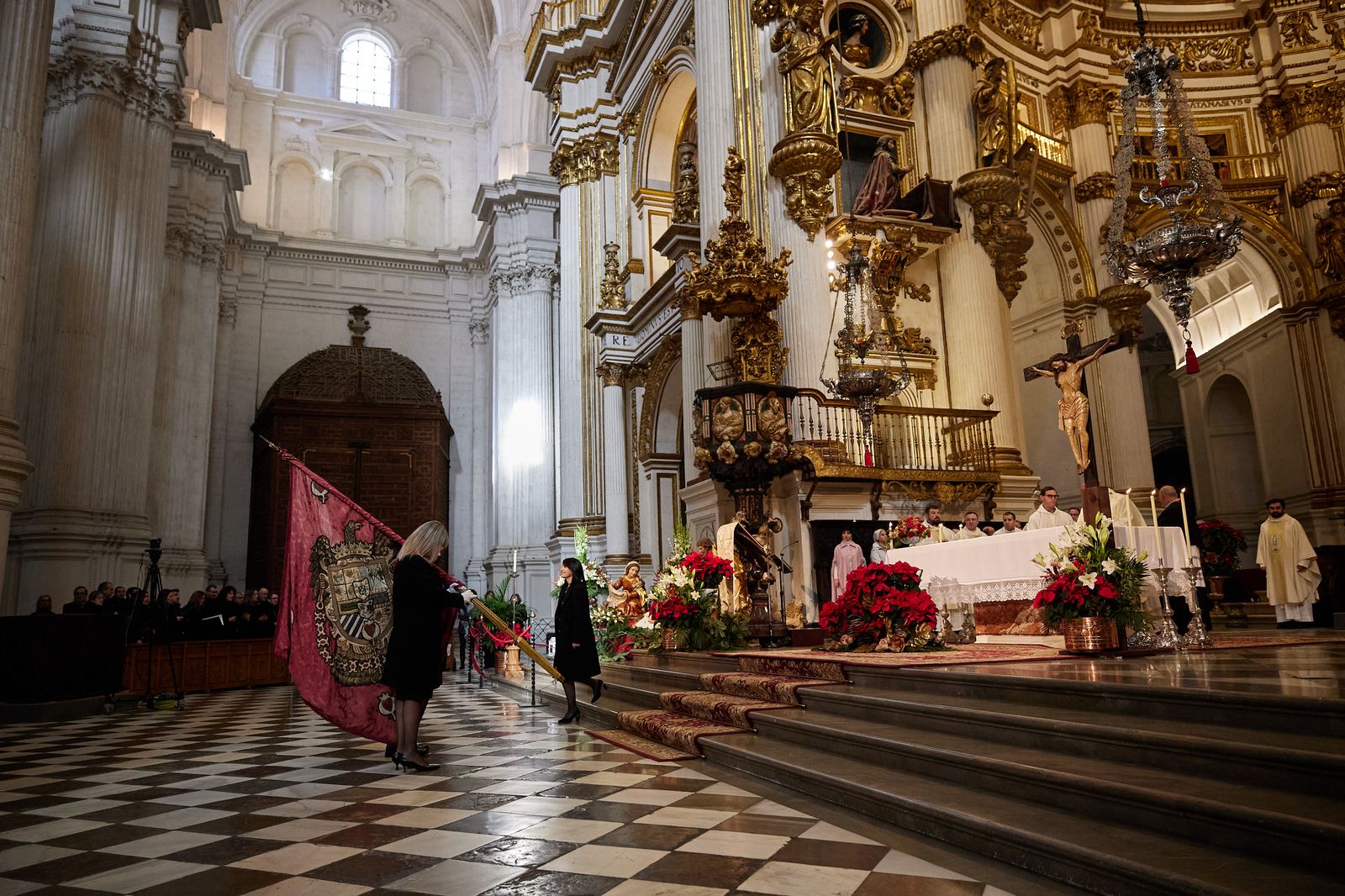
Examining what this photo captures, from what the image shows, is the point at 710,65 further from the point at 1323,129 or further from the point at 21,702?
the point at 1323,129

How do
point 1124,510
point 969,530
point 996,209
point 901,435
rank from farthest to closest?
point 996,209, point 901,435, point 969,530, point 1124,510

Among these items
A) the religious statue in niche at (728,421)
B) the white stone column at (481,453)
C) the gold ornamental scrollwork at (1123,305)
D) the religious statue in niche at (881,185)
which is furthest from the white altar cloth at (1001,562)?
the white stone column at (481,453)

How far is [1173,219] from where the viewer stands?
8.20m

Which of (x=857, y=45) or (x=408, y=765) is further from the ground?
(x=857, y=45)

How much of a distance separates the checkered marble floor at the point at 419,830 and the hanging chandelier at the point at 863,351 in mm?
4931

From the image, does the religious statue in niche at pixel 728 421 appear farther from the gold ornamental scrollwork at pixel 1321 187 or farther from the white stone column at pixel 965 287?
the gold ornamental scrollwork at pixel 1321 187

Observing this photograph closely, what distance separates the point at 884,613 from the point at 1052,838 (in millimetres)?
3952

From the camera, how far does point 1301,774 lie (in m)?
2.78

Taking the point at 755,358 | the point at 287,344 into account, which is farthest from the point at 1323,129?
the point at 287,344

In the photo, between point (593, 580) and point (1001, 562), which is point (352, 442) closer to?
point (593, 580)

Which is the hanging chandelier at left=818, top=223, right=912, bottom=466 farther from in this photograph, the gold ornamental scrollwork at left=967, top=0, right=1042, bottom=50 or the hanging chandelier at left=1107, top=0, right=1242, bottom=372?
the gold ornamental scrollwork at left=967, top=0, right=1042, bottom=50

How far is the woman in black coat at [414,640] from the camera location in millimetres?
5266

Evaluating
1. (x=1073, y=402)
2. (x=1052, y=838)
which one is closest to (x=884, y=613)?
(x=1073, y=402)

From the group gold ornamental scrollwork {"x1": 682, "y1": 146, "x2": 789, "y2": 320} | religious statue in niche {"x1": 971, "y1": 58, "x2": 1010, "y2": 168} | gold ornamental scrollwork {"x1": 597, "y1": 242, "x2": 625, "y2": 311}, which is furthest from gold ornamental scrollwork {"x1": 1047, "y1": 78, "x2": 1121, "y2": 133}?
gold ornamental scrollwork {"x1": 682, "y1": 146, "x2": 789, "y2": 320}
